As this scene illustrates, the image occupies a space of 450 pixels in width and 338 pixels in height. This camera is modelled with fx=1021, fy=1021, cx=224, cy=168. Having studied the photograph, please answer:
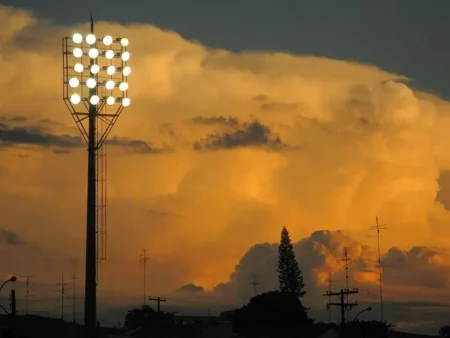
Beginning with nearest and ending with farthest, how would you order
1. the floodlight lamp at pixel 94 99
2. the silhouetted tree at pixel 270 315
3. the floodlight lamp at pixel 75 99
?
1. the floodlight lamp at pixel 94 99
2. the floodlight lamp at pixel 75 99
3. the silhouetted tree at pixel 270 315

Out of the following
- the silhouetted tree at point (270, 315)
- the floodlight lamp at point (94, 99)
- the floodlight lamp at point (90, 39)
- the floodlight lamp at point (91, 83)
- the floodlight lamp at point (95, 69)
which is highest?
the floodlight lamp at point (90, 39)

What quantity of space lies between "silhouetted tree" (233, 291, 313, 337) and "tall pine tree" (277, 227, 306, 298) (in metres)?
19.6

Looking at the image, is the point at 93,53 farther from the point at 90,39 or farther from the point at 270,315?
the point at 270,315

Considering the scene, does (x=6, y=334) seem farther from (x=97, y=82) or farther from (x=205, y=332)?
(x=205, y=332)

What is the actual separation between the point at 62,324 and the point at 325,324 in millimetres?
45471

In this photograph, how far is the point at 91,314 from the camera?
140 ft

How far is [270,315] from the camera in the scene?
138875 mm

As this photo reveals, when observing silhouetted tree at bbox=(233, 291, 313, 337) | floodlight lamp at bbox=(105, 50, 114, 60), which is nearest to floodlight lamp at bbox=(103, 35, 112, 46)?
floodlight lamp at bbox=(105, 50, 114, 60)

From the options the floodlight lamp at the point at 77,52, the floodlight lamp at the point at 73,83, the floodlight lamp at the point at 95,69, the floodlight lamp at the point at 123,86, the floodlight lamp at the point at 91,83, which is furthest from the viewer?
the floodlight lamp at the point at 123,86

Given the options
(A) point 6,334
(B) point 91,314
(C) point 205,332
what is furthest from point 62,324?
(B) point 91,314

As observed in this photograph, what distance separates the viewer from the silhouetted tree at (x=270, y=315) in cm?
13512

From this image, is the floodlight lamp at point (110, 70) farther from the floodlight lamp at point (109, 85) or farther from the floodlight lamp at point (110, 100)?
the floodlight lamp at point (110, 100)

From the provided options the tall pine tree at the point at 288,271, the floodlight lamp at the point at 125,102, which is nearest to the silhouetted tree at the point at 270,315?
the tall pine tree at the point at 288,271

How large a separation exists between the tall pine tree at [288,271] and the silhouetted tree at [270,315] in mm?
19649
